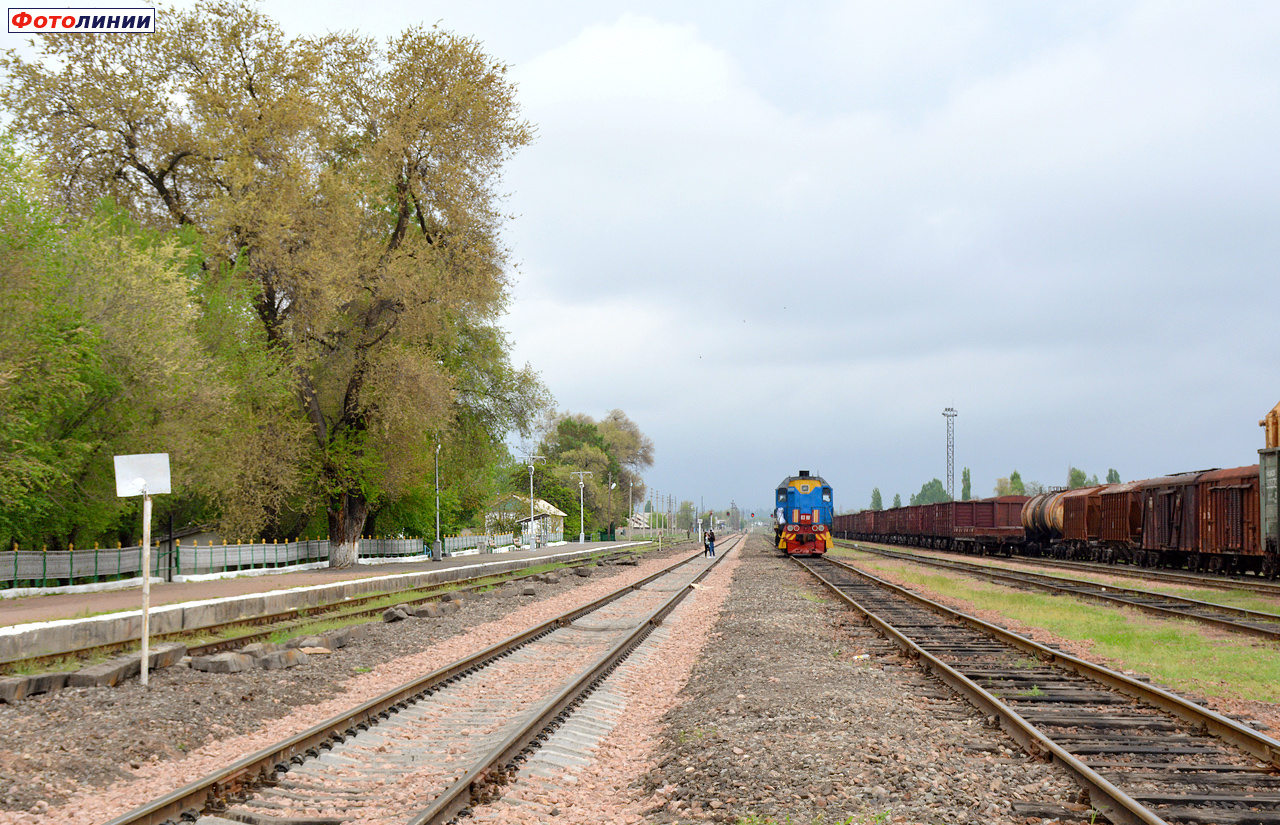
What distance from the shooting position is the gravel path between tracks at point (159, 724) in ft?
23.0

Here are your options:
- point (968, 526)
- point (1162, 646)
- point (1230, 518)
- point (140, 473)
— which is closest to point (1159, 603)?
point (1162, 646)

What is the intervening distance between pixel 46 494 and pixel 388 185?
54.0 feet

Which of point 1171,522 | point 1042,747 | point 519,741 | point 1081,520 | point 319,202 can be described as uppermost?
point 319,202

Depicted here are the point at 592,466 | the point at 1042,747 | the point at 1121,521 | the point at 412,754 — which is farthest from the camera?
the point at 592,466

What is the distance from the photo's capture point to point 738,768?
7.28 meters

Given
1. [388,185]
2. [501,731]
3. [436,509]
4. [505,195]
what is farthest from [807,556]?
[501,731]

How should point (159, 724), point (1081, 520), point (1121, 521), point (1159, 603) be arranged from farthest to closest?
point (1081, 520) < point (1121, 521) < point (1159, 603) < point (159, 724)

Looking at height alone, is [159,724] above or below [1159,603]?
above

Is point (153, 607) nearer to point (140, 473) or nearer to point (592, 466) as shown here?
point (140, 473)

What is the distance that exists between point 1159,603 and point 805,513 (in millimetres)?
23171

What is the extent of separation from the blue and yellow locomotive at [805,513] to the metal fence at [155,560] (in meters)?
20.3

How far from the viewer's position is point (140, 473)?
1156cm

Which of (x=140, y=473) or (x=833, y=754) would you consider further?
(x=140, y=473)

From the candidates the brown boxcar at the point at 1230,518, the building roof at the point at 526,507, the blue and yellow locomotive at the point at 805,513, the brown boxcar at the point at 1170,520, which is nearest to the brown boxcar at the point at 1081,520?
the brown boxcar at the point at 1170,520
